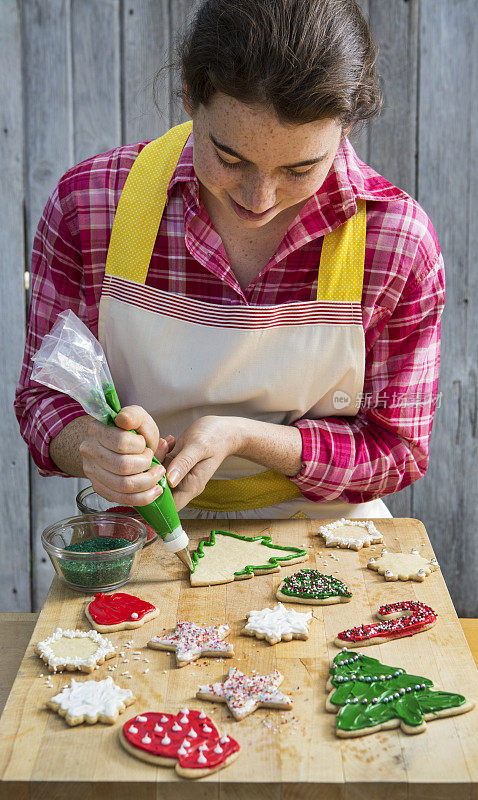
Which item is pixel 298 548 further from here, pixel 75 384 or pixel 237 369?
pixel 75 384

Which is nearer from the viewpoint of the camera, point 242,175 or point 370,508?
point 242,175

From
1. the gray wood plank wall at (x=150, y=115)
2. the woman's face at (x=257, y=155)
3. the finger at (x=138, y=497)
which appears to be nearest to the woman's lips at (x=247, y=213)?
the woman's face at (x=257, y=155)

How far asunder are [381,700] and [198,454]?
530 mm

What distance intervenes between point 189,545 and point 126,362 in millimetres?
390

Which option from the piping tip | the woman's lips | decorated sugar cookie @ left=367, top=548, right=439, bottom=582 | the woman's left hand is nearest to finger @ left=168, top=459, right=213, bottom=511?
the woman's left hand

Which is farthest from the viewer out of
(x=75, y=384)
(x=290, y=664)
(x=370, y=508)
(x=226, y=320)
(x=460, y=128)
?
(x=460, y=128)

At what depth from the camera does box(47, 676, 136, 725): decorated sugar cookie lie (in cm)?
100

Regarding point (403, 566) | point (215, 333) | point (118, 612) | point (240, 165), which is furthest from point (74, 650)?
point (240, 165)

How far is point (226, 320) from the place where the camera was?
1558 mm

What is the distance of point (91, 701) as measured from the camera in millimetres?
1019

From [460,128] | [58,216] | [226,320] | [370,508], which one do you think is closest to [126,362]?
A: [226,320]

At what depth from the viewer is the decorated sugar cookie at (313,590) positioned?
1.26 meters

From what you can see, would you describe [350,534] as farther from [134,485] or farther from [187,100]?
[187,100]

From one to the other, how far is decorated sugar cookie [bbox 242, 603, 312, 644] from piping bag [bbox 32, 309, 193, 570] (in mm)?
180
